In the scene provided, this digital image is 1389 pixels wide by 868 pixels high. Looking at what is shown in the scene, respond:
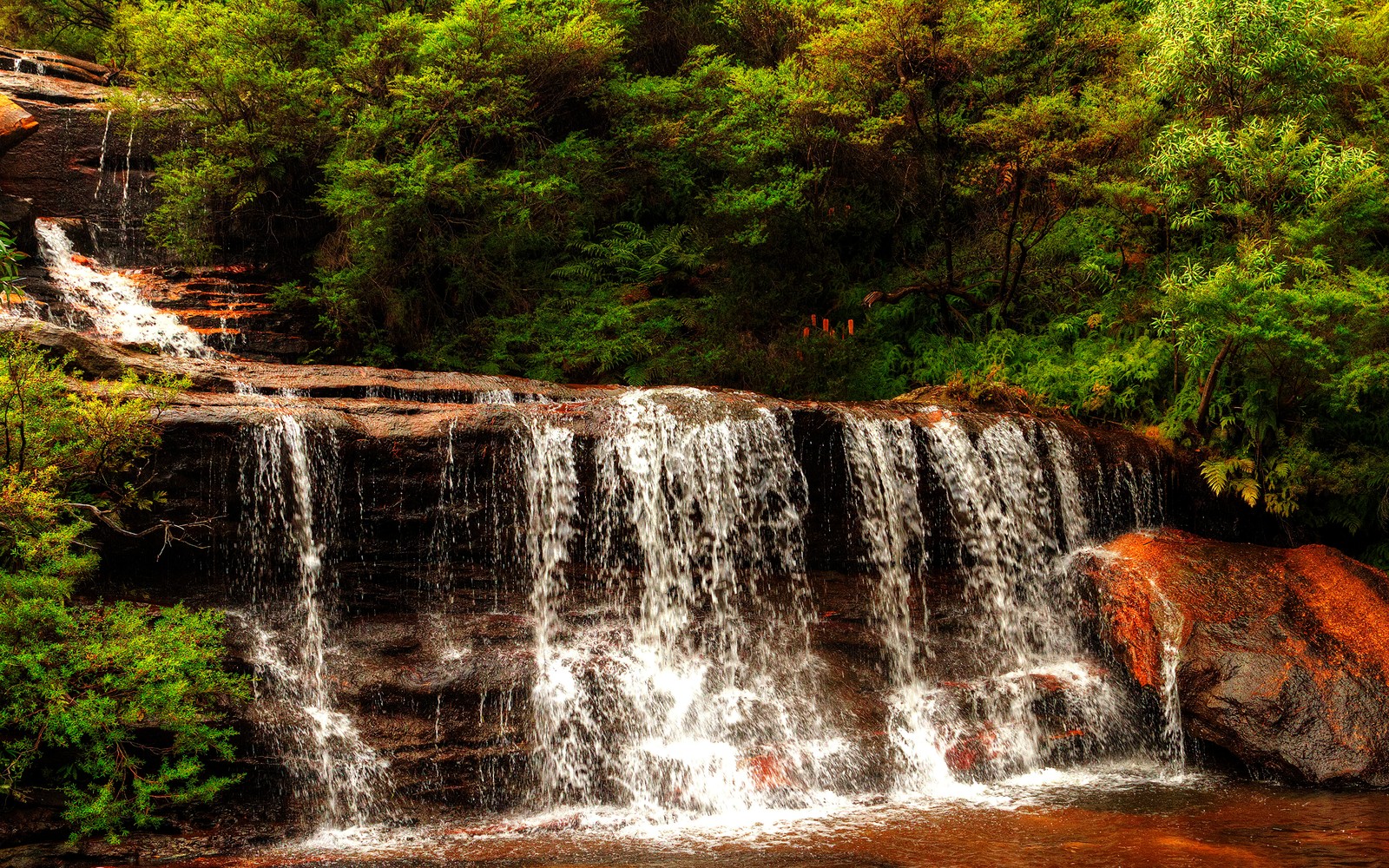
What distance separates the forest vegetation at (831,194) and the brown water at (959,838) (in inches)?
203

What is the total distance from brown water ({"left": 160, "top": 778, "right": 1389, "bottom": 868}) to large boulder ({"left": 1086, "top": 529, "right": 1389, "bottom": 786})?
0.58 meters

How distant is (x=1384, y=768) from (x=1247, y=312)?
4906mm

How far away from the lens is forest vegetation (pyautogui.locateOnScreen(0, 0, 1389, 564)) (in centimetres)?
1148

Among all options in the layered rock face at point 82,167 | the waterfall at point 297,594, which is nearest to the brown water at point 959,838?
the waterfall at point 297,594

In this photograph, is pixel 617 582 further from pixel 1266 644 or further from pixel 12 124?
pixel 12 124

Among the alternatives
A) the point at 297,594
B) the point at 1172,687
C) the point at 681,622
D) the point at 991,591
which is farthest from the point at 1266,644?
the point at 297,594

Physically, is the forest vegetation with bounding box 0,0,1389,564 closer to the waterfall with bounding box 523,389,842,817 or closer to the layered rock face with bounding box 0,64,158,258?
the layered rock face with bounding box 0,64,158,258

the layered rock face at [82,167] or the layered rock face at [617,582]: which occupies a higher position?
the layered rock face at [82,167]

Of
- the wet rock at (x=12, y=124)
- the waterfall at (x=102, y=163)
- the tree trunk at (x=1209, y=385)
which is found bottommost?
the tree trunk at (x=1209, y=385)

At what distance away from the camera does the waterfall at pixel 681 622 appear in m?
8.50

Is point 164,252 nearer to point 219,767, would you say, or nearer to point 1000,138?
point 219,767

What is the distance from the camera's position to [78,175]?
52.4 ft

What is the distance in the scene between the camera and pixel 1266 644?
9297mm

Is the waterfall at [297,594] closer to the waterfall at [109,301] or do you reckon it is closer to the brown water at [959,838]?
the brown water at [959,838]
